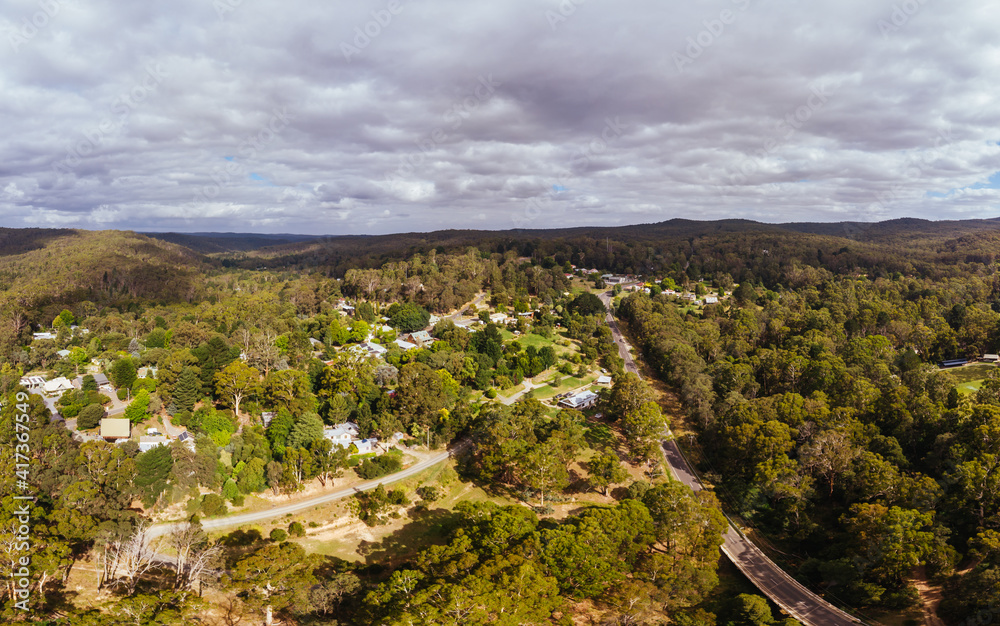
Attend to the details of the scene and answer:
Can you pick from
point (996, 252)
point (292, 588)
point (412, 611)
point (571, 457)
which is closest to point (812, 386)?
point (571, 457)

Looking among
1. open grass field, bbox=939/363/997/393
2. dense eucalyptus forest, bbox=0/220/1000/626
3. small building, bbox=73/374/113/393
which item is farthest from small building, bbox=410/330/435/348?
open grass field, bbox=939/363/997/393

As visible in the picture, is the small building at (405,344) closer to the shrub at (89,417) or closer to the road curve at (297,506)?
the road curve at (297,506)

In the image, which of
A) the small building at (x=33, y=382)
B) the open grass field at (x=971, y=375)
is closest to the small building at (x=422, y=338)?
the small building at (x=33, y=382)

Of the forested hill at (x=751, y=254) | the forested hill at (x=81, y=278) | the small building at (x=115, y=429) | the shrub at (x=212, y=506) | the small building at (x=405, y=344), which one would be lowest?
the shrub at (x=212, y=506)

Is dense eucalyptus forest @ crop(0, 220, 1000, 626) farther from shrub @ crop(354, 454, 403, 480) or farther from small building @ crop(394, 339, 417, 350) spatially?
small building @ crop(394, 339, 417, 350)

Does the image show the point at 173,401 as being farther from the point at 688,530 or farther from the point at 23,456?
the point at 688,530

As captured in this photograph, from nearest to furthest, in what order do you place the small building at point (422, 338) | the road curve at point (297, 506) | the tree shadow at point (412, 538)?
the tree shadow at point (412, 538)
the road curve at point (297, 506)
the small building at point (422, 338)
